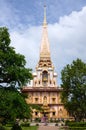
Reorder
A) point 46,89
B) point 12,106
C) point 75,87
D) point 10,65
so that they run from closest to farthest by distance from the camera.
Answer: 1. point 12,106
2. point 10,65
3. point 75,87
4. point 46,89

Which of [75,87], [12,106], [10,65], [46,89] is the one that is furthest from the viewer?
[46,89]

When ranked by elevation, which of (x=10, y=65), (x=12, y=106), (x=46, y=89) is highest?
(x=46, y=89)

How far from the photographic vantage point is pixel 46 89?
374 feet

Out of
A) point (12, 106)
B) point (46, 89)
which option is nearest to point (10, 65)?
point (12, 106)

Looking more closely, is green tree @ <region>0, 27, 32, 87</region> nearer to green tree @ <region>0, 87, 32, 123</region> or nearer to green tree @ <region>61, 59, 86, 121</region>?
green tree @ <region>0, 87, 32, 123</region>

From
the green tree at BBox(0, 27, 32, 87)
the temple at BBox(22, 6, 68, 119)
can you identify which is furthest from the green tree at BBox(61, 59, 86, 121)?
the temple at BBox(22, 6, 68, 119)

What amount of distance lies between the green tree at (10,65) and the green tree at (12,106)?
1081 mm

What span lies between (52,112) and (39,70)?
55.1 ft

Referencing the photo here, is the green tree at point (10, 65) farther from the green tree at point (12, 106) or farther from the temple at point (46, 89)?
the temple at point (46, 89)

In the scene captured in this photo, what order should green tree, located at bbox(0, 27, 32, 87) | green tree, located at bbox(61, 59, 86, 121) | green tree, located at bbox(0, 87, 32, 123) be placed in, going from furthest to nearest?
green tree, located at bbox(61, 59, 86, 121) < green tree, located at bbox(0, 27, 32, 87) < green tree, located at bbox(0, 87, 32, 123)

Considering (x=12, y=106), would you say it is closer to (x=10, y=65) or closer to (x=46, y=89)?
(x=10, y=65)

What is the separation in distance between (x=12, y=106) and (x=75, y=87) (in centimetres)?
2858

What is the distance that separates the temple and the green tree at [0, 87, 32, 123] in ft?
220

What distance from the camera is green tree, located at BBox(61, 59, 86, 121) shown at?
62500 millimetres
